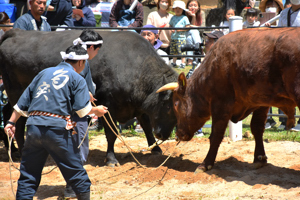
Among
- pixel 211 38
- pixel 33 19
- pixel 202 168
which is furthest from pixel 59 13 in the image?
pixel 202 168

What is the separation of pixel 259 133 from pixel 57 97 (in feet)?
10.2

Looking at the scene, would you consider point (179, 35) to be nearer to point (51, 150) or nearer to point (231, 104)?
point (231, 104)

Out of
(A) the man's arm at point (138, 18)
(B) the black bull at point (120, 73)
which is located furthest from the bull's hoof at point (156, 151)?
(A) the man's arm at point (138, 18)

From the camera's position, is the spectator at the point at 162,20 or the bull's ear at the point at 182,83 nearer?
the bull's ear at the point at 182,83

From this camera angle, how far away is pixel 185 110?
6.04 m

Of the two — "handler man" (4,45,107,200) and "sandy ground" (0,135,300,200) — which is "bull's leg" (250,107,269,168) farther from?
"handler man" (4,45,107,200)

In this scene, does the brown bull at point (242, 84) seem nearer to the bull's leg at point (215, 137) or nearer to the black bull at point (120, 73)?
the bull's leg at point (215, 137)

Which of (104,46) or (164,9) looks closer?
(104,46)

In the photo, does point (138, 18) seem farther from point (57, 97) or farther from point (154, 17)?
point (57, 97)

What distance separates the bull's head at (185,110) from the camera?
593cm

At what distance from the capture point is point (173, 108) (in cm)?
636

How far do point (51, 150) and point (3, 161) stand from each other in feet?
10.9

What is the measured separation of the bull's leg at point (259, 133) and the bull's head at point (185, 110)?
723 millimetres

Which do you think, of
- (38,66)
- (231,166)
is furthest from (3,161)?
(231,166)
